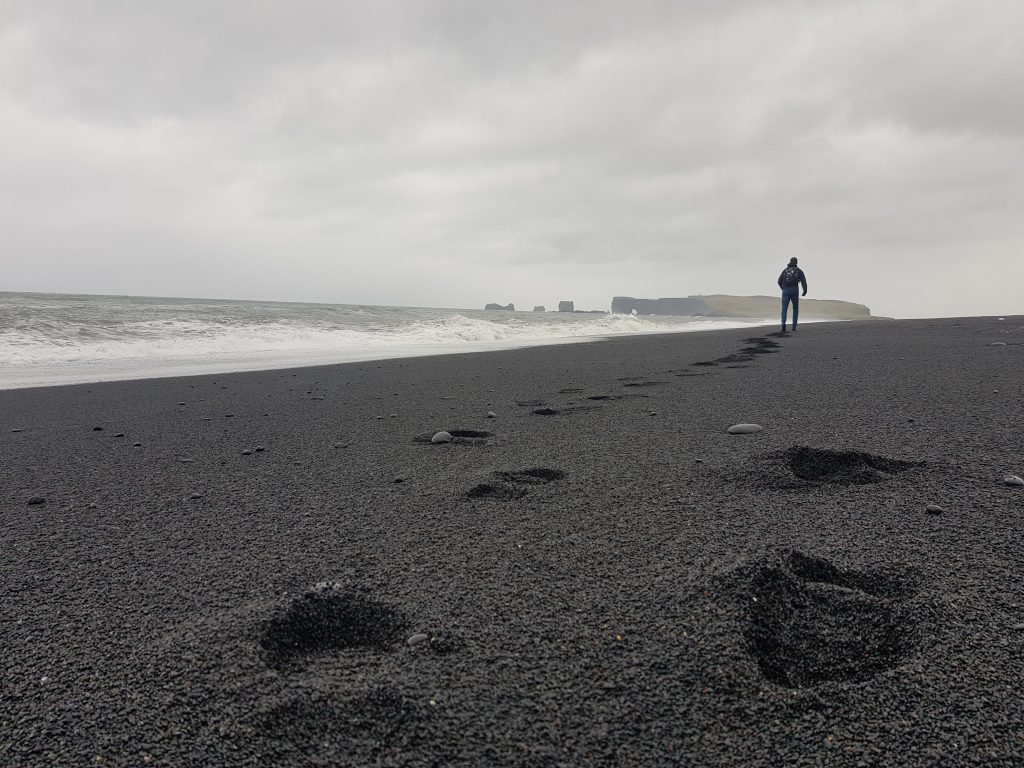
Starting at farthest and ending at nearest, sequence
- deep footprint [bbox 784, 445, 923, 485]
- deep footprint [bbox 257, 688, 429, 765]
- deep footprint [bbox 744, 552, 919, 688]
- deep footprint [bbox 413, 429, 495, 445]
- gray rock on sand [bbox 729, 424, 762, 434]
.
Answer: deep footprint [bbox 413, 429, 495, 445] < gray rock on sand [bbox 729, 424, 762, 434] < deep footprint [bbox 784, 445, 923, 485] < deep footprint [bbox 744, 552, 919, 688] < deep footprint [bbox 257, 688, 429, 765]

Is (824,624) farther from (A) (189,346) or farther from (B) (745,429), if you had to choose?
(A) (189,346)

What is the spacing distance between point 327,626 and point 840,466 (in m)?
2.03

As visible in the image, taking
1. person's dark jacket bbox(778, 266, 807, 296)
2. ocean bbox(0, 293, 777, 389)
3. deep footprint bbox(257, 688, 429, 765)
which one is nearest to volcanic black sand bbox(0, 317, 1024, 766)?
deep footprint bbox(257, 688, 429, 765)

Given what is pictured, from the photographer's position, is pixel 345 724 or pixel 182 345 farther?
pixel 182 345

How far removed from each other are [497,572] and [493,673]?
16.9 inches

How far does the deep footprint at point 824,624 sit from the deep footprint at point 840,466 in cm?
85

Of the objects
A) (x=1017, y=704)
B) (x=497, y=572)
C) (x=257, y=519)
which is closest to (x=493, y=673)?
(x=497, y=572)

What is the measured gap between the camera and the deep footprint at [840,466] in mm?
2260

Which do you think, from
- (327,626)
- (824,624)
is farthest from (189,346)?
(824,624)

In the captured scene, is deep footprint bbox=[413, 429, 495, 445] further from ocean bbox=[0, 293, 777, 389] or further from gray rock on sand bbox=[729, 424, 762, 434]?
ocean bbox=[0, 293, 777, 389]

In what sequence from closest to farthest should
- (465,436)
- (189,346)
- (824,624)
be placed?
1. (824,624)
2. (465,436)
3. (189,346)

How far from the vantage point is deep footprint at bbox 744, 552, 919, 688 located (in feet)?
3.76

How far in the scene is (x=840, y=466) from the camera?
2426 mm

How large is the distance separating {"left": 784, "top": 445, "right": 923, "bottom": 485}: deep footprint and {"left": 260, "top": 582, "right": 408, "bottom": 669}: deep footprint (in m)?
1.68
